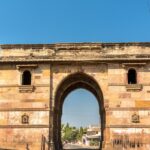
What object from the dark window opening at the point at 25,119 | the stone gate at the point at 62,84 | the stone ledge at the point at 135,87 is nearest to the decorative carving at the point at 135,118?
the stone gate at the point at 62,84

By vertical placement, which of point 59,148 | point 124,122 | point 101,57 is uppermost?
point 101,57

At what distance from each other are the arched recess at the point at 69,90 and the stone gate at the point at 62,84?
77 millimetres

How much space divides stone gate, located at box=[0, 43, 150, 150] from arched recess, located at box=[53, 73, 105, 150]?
0.08 meters

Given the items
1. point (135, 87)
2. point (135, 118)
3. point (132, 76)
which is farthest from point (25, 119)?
point (132, 76)

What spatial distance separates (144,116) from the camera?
832 inches

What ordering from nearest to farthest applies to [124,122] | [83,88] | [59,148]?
1. [124,122]
2. [59,148]
3. [83,88]

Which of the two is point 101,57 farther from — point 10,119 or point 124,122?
point 10,119

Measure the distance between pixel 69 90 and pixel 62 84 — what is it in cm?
193

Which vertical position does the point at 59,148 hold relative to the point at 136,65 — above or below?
below

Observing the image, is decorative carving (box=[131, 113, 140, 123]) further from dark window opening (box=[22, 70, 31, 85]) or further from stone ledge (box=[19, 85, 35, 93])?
dark window opening (box=[22, 70, 31, 85])

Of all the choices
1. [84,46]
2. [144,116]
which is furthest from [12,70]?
[144,116]

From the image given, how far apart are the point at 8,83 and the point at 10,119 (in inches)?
78.9

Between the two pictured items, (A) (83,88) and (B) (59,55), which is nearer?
(B) (59,55)

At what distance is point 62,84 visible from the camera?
2291 centimetres
